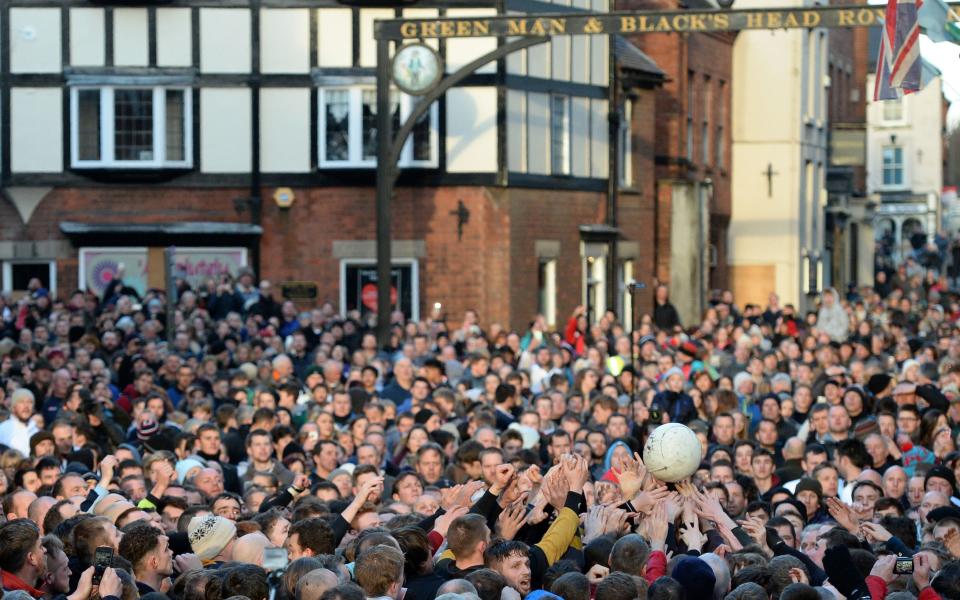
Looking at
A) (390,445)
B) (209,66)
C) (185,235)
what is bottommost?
(390,445)

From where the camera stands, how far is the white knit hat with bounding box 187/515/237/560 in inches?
418

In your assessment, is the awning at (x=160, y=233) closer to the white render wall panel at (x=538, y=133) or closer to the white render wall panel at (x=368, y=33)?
the white render wall panel at (x=368, y=33)

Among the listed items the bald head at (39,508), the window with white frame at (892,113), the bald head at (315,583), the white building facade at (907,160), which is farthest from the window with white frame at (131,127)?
the window with white frame at (892,113)

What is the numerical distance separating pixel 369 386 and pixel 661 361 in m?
4.17

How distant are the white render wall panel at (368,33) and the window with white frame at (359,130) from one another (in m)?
0.53

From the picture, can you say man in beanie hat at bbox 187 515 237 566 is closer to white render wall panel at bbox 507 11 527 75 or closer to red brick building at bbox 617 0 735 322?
white render wall panel at bbox 507 11 527 75

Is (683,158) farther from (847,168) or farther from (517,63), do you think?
(847,168)

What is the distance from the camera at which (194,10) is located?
1277 inches

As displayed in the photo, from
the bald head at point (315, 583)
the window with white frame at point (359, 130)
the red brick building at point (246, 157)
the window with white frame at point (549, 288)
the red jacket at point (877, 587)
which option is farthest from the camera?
the window with white frame at point (549, 288)

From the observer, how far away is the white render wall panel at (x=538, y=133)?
3325 centimetres

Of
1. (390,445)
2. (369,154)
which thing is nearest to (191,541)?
(390,445)

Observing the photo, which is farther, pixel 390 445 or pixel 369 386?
pixel 369 386

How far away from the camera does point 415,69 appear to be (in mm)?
28422

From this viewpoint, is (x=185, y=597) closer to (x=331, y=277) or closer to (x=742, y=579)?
(x=742, y=579)
